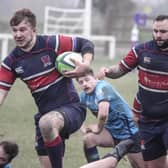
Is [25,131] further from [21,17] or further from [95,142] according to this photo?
[21,17]

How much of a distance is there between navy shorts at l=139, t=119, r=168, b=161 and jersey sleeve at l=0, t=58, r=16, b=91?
1345 mm

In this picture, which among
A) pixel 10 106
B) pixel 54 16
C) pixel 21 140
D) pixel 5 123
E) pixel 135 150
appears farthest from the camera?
pixel 54 16

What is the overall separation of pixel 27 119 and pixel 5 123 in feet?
2.15

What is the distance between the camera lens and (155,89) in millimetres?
7562

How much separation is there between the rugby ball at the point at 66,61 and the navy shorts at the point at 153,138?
896 mm

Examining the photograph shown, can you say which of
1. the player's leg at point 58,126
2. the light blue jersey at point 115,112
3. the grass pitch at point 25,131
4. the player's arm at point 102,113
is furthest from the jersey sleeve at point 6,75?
the grass pitch at point 25,131

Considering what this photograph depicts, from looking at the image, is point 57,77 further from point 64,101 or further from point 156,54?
point 156,54

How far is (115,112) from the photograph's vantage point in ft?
26.1

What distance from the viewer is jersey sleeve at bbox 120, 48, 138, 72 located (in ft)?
25.5

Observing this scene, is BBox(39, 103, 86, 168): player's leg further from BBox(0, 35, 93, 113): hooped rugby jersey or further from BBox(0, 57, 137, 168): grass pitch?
BBox(0, 57, 137, 168): grass pitch

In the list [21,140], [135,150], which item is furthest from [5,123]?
[135,150]

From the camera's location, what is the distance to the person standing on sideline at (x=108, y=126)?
7652mm

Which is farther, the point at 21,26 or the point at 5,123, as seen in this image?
the point at 5,123

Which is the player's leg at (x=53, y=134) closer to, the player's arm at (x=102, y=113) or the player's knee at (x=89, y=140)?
the player's arm at (x=102, y=113)
